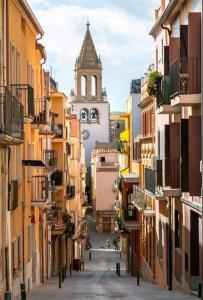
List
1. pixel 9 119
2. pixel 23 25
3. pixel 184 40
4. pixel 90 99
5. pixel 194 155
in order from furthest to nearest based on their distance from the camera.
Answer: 1. pixel 90 99
2. pixel 23 25
3. pixel 184 40
4. pixel 194 155
5. pixel 9 119

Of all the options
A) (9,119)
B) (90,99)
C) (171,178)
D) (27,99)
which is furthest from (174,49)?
(90,99)

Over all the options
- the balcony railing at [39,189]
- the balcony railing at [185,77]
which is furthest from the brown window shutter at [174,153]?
the balcony railing at [39,189]

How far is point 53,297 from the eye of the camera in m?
23.1

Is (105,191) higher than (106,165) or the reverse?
the reverse

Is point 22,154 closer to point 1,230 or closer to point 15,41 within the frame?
point 15,41

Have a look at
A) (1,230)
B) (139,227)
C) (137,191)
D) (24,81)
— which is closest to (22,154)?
(24,81)

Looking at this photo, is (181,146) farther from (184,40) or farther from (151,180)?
(151,180)

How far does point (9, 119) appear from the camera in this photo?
57.1ft

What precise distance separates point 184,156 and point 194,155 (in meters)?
1.53

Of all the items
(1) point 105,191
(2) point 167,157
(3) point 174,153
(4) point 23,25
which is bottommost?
(1) point 105,191

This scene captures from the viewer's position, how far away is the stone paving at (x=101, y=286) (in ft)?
76.1

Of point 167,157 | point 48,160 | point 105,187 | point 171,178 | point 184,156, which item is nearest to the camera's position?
point 184,156

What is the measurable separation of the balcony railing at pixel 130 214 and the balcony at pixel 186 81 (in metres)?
22.8

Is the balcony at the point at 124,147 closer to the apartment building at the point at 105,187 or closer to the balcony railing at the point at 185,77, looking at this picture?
the balcony railing at the point at 185,77
